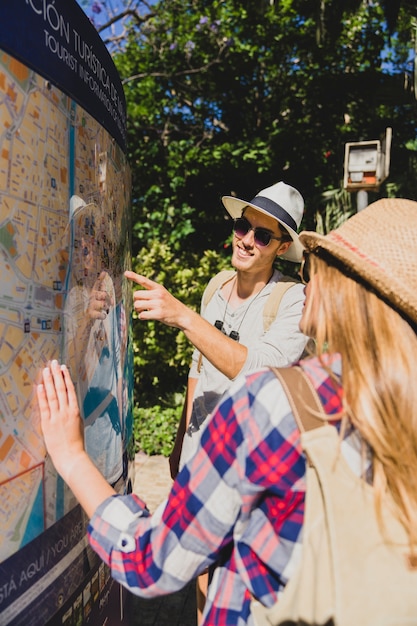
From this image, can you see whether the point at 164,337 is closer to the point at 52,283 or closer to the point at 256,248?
the point at 256,248

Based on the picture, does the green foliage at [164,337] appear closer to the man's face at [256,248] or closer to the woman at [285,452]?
the man's face at [256,248]

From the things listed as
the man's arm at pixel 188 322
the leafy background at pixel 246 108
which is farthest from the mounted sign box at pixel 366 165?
the man's arm at pixel 188 322

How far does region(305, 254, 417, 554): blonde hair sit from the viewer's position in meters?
1.06

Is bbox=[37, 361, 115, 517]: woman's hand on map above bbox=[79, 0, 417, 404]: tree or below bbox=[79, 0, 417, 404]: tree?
below

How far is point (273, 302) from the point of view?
2352mm

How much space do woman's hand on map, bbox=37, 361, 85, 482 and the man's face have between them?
1.26 m

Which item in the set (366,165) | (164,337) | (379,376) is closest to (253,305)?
(379,376)

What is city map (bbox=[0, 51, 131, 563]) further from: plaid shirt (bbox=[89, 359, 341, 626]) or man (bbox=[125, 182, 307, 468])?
man (bbox=[125, 182, 307, 468])

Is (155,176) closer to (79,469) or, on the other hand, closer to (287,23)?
(287,23)

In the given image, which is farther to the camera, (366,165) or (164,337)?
(164,337)

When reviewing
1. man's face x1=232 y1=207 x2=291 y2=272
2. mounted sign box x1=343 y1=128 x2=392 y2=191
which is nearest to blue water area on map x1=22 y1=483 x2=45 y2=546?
man's face x1=232 y1=207 x2=291 y2=272

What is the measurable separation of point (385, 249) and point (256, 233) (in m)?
1.40

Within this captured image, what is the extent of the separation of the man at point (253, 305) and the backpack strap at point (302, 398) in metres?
0.90

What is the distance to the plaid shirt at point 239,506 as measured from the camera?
3.51ft
